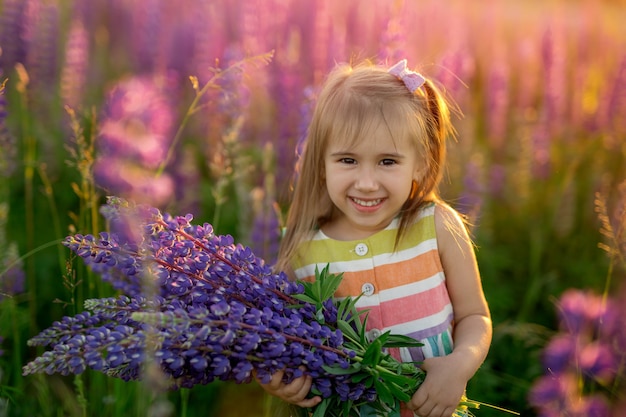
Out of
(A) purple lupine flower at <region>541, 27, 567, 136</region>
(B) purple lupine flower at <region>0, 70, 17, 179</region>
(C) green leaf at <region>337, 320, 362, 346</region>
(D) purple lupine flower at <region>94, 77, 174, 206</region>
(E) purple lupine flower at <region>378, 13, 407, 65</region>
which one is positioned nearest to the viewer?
(C) green leaf at <region>337, 320, 362, 346</region>

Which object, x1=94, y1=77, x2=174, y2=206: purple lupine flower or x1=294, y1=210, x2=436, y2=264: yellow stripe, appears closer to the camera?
x1=294, y1=210, x2=436, y2=264: yellow stripe

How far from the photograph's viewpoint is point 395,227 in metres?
2.28

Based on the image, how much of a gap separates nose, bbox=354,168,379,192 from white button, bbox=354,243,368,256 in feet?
0.69

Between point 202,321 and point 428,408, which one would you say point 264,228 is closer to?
point 428,408

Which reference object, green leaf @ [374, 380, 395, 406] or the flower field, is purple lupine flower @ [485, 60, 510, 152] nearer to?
the flower field

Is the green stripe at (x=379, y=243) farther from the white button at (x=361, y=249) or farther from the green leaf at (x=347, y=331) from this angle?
the green leaf at (x=347, y=331)

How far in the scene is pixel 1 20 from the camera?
12.5ft

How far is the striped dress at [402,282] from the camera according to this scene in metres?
2.17

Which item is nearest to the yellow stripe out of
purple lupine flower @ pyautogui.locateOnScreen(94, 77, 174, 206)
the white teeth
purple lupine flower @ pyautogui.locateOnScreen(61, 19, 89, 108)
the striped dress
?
the striped dress

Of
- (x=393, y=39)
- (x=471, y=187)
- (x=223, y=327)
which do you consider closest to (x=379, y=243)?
(x=223, y=327)

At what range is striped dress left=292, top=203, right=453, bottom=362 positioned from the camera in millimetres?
2170

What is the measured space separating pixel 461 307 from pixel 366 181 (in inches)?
20.8

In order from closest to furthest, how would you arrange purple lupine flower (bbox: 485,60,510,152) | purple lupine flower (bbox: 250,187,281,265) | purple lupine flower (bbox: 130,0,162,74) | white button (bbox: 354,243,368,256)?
1. white button (bbox: 354,243,368,256)
2. purple lupine flower (bbox: 250,187,281,265)
3. purple lupine flower (bbox: 485,60,510,152)
4. purple lupine flower (bbox: 130,0,162,74)

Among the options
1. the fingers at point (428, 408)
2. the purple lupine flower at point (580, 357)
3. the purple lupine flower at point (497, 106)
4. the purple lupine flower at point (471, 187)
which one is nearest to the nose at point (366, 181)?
the fingers at point (428, 408)
